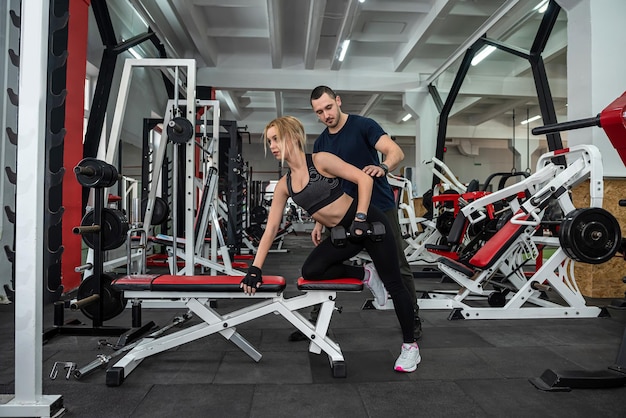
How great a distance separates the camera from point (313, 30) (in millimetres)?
5828

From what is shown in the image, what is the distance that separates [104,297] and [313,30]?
4.77m

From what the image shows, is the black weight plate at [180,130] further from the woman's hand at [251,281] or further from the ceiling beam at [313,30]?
the ceiling beam at [313,30]

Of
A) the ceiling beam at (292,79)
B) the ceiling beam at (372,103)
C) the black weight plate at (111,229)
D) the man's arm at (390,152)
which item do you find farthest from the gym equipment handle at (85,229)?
the ceiling beam at (372,103)

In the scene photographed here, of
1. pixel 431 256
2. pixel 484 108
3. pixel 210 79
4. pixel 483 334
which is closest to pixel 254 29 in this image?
pixel 210 79

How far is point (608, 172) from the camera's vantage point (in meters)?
3.52

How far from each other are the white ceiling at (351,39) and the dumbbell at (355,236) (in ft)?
13.8

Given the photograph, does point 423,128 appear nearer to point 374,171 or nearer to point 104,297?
point 374,171

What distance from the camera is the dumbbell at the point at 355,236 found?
5.75ft

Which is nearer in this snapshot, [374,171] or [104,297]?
[374,171]

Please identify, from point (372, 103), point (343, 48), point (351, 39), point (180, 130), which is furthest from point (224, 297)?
point (372, 103)

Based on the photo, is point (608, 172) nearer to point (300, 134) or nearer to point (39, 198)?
point (300, 134)

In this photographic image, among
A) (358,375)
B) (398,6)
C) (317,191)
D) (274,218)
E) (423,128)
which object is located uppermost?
(398,6)

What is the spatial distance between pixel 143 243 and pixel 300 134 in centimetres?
156

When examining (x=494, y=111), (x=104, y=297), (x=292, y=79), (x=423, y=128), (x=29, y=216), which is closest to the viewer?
(x=29, y=216)
